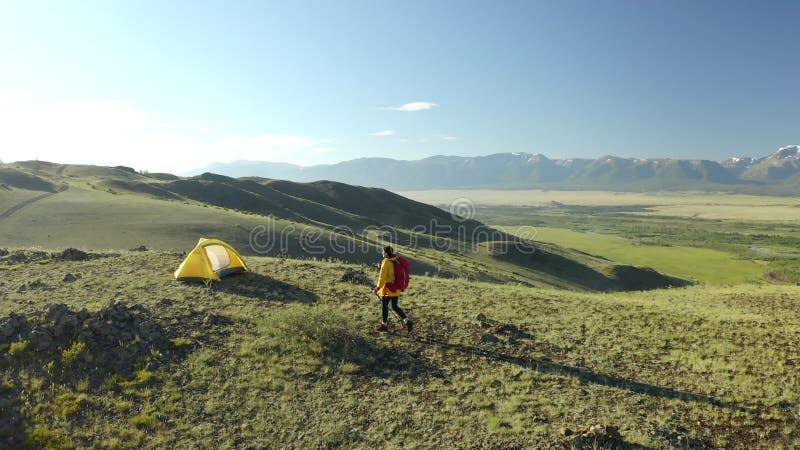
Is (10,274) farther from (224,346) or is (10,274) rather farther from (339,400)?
(339,400)

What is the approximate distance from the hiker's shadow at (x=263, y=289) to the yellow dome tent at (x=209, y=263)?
0.43m

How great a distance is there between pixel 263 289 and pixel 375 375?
328 inches

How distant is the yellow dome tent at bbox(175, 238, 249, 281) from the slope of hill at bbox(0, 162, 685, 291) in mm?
17653

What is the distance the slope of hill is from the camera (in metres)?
36.7

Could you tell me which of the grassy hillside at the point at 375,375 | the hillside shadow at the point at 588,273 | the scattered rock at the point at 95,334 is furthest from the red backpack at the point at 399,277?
the hillside shadow at the point at 588,273

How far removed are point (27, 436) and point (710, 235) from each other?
189088 mm

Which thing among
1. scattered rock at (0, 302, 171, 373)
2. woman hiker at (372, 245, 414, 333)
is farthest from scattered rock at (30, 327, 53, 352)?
woman hiker at (372, 245, 414, 333)

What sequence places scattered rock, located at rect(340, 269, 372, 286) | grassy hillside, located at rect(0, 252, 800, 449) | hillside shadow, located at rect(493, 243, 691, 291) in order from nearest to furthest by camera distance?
grassy hillside, located at rect(0, 252, 800, 449) → scattered rock, located at rect(340, 269, 372, 286) → hillside shadow, located at rect(493, 243, 691, 291)

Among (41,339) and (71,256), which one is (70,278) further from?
(41,339)

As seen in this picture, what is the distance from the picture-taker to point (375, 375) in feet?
35.8

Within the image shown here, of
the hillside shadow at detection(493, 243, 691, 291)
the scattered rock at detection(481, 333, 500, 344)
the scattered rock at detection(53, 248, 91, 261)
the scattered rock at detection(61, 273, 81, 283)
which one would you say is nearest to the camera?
the scattered rock at detection(481, 333, 500, 344)

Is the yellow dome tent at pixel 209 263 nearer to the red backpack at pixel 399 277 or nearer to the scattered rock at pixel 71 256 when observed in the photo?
the scattered rock at pixel 71 256

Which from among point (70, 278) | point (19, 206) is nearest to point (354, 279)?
point (70, 278)

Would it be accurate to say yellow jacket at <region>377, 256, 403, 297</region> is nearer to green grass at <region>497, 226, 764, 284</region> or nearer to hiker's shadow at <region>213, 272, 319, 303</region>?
hiker's shadow at <region>213, 272, 319, 303</region>
